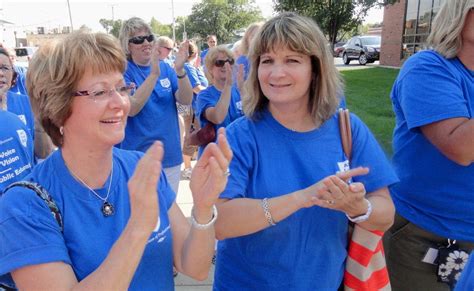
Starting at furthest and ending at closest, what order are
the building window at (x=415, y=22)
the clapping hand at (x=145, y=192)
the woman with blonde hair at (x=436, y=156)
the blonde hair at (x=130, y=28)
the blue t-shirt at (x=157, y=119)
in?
the building window at (x=415, y=22) → the blonde hair at (x=130, y=28) → the blue t-shirt at (x=157, y=119) → the woman with blonde hair at (x=436, y=156) → the clapping hand at (x=145, y=192)

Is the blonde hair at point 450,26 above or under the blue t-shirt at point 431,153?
above

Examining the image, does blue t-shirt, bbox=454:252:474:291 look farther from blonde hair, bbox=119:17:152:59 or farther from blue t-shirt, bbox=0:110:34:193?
blonde hair, bbox=119:17:152:59

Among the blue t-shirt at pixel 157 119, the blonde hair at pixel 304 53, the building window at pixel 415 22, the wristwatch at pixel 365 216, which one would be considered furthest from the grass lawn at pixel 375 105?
the building window at pixel 415 22

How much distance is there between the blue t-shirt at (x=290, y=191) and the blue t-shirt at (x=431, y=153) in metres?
0.32

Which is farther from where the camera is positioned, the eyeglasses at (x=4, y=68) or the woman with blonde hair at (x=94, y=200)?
the eyeglasses at (x=4, y=68)

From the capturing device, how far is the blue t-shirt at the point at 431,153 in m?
1.85

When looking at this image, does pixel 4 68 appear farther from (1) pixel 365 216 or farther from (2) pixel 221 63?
(1) pixel 365 216

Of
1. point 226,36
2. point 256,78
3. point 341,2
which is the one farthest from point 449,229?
point 226,36

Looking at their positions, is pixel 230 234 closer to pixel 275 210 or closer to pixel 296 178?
pixel 275 210

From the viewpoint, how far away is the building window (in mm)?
19017

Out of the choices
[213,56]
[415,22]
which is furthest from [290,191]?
[415,22]

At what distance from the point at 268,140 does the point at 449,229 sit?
1.04 meters

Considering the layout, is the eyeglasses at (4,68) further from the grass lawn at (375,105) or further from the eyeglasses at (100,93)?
the grass lawn at (375,105)

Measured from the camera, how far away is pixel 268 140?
1.78 m
